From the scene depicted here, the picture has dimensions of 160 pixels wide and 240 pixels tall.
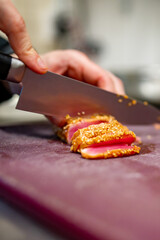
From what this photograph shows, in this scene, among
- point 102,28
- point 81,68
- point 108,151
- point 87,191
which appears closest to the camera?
point 87,191

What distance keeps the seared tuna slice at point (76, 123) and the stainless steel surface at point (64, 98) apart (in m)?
0.09

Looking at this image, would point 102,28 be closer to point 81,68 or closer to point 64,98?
point 81,68

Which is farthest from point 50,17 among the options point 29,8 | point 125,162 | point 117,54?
point 125,162

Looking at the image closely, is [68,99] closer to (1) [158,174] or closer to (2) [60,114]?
(2) [60,114]

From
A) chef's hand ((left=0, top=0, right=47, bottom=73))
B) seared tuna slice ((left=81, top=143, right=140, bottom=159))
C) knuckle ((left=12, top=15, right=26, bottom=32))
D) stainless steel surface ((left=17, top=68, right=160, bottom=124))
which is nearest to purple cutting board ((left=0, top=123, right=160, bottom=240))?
seared tuna slice ((left=81, top=143, right=140, bottom=159))

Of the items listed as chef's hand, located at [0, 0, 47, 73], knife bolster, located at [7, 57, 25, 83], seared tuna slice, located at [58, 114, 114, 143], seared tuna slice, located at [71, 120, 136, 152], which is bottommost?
seared tuna slice, located at [58, 114, 114, 143]

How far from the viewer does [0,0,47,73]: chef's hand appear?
143cm

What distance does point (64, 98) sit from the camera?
1.79m

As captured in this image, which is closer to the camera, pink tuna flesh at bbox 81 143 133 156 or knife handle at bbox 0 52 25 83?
pink tuna flesh at bbox 81 143 133 156

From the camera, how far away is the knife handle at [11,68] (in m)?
1.58

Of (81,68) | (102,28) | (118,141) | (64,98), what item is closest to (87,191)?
(118,141)

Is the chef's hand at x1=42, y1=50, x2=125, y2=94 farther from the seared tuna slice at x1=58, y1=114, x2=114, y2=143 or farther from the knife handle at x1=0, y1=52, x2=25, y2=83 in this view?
the knife handle at x1=0, y1=52, x2=25, y2=83

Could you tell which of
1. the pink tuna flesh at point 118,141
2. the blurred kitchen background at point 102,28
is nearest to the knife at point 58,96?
the pink tuna flesh at point 118,141

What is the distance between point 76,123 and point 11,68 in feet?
1.87
